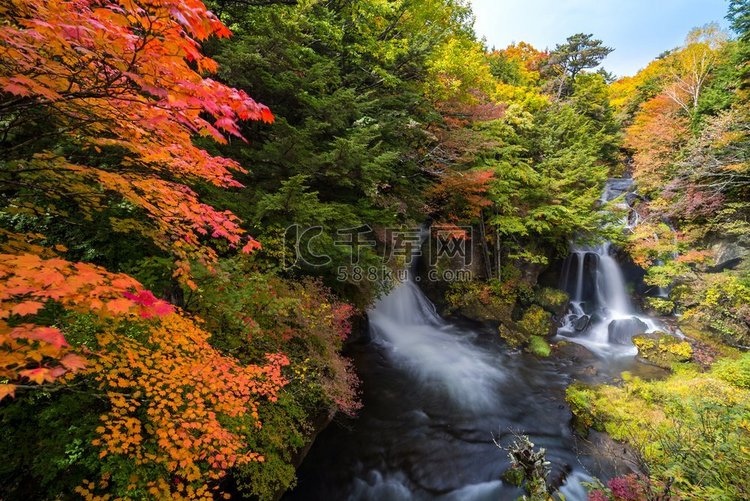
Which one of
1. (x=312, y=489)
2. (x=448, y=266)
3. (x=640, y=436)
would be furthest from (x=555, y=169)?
(x=312, y=489)

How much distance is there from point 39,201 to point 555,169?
1682cm

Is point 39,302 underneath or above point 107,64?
underneath

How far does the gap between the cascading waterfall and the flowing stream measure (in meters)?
0.07

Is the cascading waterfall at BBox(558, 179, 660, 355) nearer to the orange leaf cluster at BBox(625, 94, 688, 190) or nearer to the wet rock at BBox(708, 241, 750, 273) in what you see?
the orange leaf cluster at BBox(625, 94, 688, 190)

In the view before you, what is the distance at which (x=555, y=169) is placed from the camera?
1440cm

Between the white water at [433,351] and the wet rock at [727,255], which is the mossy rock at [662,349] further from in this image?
the white water at [433,351]

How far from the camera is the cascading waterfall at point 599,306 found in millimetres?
12578

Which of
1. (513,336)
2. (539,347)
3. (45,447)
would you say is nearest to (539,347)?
(539,347)

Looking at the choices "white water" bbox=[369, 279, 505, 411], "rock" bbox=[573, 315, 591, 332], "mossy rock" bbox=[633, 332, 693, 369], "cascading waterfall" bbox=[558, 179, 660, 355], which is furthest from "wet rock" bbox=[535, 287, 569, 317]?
"white water" bbox=[369, 279, 505, 411]

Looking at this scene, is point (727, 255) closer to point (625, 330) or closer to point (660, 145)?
point (625, 330)

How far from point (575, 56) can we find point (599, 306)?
22760mm

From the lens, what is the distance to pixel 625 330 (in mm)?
12609

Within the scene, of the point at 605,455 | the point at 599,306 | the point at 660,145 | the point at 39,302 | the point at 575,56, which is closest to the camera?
the point at 39,302

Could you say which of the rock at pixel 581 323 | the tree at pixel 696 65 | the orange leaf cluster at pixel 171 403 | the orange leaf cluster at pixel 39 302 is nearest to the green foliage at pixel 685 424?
the rock at pixel 581 323
